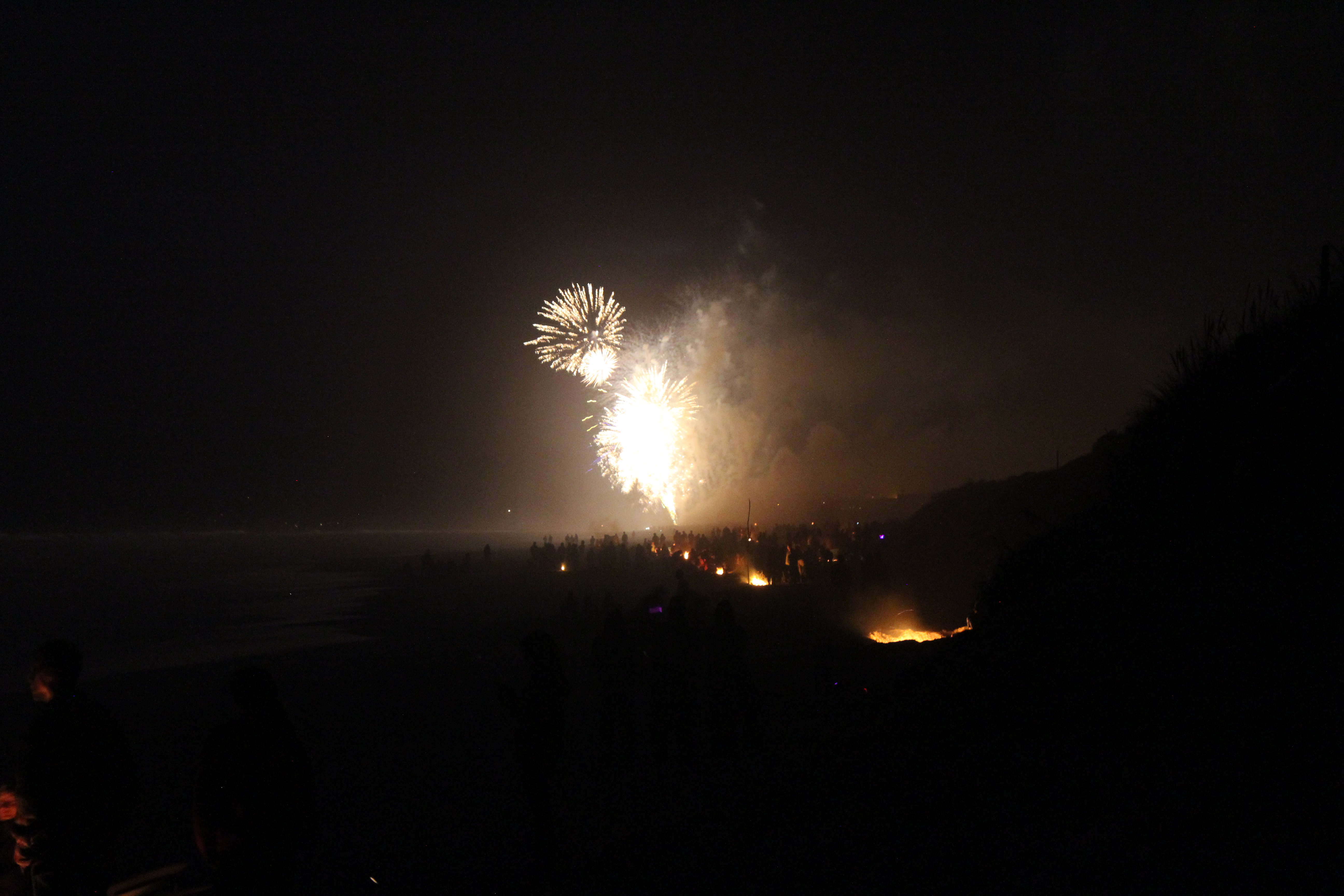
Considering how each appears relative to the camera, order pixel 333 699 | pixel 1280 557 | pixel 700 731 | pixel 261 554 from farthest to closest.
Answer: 1. pixel 261 554
2. pixel 333 699
3. pixel 700 731
4. pixel 1280 557

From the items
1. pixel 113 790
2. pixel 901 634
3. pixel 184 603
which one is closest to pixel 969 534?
pixel 901 634

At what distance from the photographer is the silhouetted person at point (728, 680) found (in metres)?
8.93

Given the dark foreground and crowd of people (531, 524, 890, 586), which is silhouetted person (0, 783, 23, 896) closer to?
the dark foreground

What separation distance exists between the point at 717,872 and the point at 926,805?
5.81 ft

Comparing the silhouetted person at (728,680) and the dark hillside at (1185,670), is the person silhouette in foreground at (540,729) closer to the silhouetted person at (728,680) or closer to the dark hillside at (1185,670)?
the dark hillside at (1185,670)

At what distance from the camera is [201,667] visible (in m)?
20.0

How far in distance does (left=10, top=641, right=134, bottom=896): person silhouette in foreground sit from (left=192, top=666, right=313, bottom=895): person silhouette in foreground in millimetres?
945

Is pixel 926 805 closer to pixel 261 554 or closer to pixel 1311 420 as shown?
pixel 1311 420

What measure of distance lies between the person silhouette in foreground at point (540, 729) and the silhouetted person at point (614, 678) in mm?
2668

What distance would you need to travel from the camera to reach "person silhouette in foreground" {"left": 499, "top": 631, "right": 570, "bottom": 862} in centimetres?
578

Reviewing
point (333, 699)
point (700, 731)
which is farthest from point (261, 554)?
point (700, 731)

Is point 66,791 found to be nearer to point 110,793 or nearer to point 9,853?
point 110,793

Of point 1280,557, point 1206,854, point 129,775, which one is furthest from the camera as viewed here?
point 1280,557

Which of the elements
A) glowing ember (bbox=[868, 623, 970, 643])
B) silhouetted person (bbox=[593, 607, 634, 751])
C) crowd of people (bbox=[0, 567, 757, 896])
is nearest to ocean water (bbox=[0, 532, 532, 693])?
silhouetted person (bbox=[593, 607, 634, 751])
